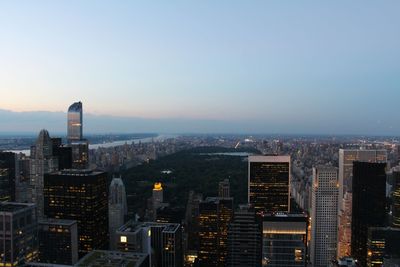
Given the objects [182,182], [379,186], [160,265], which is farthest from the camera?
[182,182]

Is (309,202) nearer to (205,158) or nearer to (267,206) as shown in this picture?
(267,206)

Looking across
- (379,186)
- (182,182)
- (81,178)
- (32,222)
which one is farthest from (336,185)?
(32,222)

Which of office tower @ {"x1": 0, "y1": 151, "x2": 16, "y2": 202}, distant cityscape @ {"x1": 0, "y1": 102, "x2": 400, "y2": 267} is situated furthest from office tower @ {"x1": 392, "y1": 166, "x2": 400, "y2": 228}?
office tower @ {"x1": 0, "y1": 151, "x2": 16, "y2": 202}

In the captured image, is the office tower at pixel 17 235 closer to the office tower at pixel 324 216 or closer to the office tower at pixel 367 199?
the office tower at pixel 324 216

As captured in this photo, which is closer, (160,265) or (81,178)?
(160,265)

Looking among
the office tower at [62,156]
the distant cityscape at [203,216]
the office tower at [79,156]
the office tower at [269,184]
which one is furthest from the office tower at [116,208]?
the office tower at [269,184]

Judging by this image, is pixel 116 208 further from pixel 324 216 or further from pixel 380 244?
pixel 380 244

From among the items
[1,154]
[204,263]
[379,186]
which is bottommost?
[204,263]

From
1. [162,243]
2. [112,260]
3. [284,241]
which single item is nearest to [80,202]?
[162,243]
